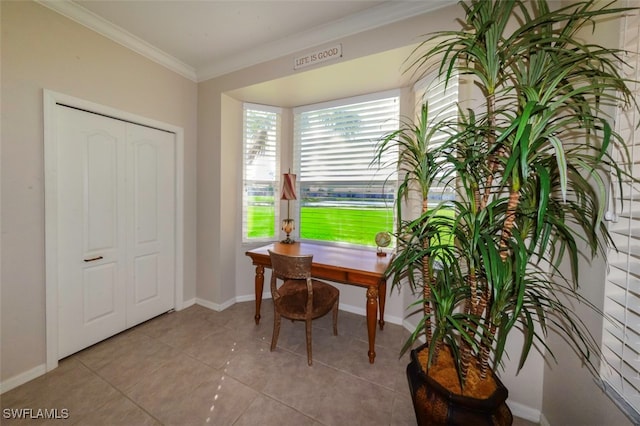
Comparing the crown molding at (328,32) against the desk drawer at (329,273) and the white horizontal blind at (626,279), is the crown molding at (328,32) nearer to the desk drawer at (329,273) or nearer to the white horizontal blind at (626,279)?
the white horizontal blind at (626,279)

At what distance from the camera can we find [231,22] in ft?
6.38

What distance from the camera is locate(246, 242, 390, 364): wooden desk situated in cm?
185

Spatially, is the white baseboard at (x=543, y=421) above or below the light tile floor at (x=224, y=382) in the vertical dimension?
above

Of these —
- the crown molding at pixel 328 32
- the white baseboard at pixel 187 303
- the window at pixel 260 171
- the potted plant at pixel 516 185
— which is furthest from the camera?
the window at pixel 260 171

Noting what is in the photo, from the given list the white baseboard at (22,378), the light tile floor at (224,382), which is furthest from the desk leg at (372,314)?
the white baseboard at (22,378)

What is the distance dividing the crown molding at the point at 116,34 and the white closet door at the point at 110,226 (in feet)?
2.25

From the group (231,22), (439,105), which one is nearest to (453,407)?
(439,105)

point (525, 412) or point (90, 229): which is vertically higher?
point (90, 229)

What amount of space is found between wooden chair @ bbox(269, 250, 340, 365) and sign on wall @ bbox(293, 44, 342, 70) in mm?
1676

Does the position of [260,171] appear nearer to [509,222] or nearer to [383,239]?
[383,239]

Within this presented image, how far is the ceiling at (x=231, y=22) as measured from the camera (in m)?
1.75

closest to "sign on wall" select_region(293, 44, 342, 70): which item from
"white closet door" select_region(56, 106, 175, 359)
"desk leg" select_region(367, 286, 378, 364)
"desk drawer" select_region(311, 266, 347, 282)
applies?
"white closet door" select_region(56, 106, 175, 359)

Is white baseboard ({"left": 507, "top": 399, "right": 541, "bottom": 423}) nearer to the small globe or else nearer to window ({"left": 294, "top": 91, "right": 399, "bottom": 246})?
the small globe

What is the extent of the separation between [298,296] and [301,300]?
0.07m
